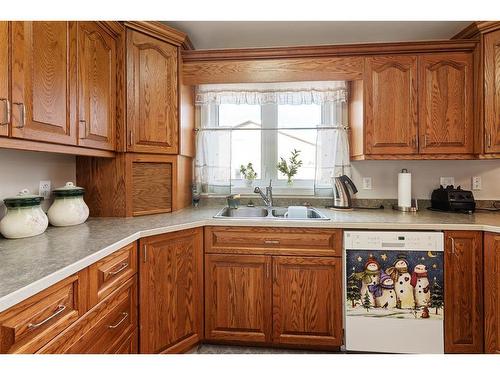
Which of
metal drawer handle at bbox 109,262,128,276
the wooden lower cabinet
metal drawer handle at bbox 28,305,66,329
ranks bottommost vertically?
the wooden lower cabinet

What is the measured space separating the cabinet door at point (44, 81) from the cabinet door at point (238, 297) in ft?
3.59

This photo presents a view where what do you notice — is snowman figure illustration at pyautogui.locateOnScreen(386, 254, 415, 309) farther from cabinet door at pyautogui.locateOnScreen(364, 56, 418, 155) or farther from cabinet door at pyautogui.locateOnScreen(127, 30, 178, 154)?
cabinet door at pyautogui.locateOnScreen(127, 30, 178, 154)

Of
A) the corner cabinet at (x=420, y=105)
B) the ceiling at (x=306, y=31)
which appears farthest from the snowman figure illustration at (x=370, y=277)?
the ceiling at (x=306, y=31)

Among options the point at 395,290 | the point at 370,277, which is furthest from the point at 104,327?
the point at 395,290

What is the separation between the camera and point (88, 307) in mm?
1037

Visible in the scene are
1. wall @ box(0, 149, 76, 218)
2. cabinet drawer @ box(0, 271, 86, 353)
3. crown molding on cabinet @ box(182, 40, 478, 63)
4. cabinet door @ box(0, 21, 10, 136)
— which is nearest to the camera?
cabinet drawer @ box(0, 271, 86, 353)

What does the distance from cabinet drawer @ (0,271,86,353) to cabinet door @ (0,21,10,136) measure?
654 mm

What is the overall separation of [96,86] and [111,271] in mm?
1075

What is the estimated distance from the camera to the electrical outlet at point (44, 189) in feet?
5.30

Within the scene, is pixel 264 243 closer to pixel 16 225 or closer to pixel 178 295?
pixel 178 295

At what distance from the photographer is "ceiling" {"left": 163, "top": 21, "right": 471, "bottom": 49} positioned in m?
1.95

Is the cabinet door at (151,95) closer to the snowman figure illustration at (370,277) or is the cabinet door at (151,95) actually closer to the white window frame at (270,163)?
the white window frame at (270,163)

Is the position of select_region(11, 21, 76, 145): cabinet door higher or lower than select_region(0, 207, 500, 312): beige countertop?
higher

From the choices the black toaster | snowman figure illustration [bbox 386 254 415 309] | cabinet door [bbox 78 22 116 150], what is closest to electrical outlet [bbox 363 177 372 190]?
the black toaster
